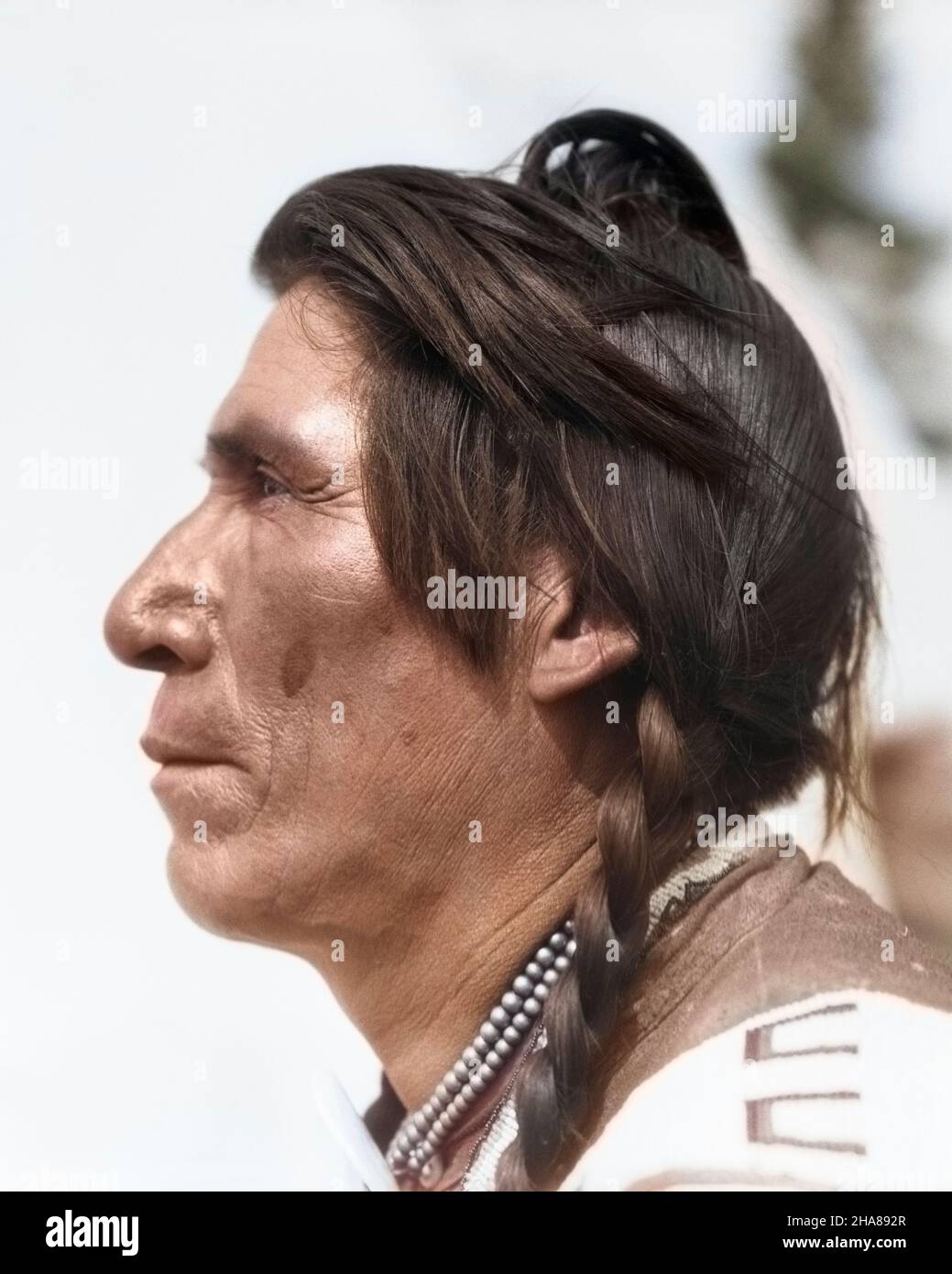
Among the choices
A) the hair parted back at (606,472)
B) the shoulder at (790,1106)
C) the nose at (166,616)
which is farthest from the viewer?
the nose at (166,616)

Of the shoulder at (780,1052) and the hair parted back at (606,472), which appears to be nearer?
the shoulder at (780,1052)

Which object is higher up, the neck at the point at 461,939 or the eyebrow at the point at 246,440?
the eyebrow at the point at 246,440

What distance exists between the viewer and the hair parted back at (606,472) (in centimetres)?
151

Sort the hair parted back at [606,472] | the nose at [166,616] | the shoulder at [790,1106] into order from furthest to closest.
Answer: the nose at [166,616] < the hair parted back at [606,472] < the shoulder at [790,1106]

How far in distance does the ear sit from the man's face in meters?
0.08

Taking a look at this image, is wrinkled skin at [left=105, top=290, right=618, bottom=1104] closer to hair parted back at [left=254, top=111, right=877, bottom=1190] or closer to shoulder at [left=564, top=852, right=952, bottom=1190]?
hair parted back at [left=254, top=111, right=877, bottom=1190]

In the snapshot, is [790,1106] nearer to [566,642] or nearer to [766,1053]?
[766,1053]

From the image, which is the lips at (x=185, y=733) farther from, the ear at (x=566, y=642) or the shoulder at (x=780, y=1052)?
the shoulder at (x=780, y=1052)

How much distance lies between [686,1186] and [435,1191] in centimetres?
40

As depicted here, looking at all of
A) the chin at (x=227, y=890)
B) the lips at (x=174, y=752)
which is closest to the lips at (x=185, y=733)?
the lips at (x=174, y=752)

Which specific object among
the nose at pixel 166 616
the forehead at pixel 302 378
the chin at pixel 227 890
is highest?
the forehead at pixel 302 378

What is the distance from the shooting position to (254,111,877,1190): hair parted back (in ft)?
4.95

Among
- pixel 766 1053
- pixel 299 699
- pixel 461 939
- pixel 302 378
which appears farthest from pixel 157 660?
pixel 766 1053

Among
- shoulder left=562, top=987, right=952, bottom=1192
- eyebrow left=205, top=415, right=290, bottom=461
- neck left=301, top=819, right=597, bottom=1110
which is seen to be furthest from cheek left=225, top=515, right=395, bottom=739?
shoulder left=562, top=987, right=952, bottom=1192
